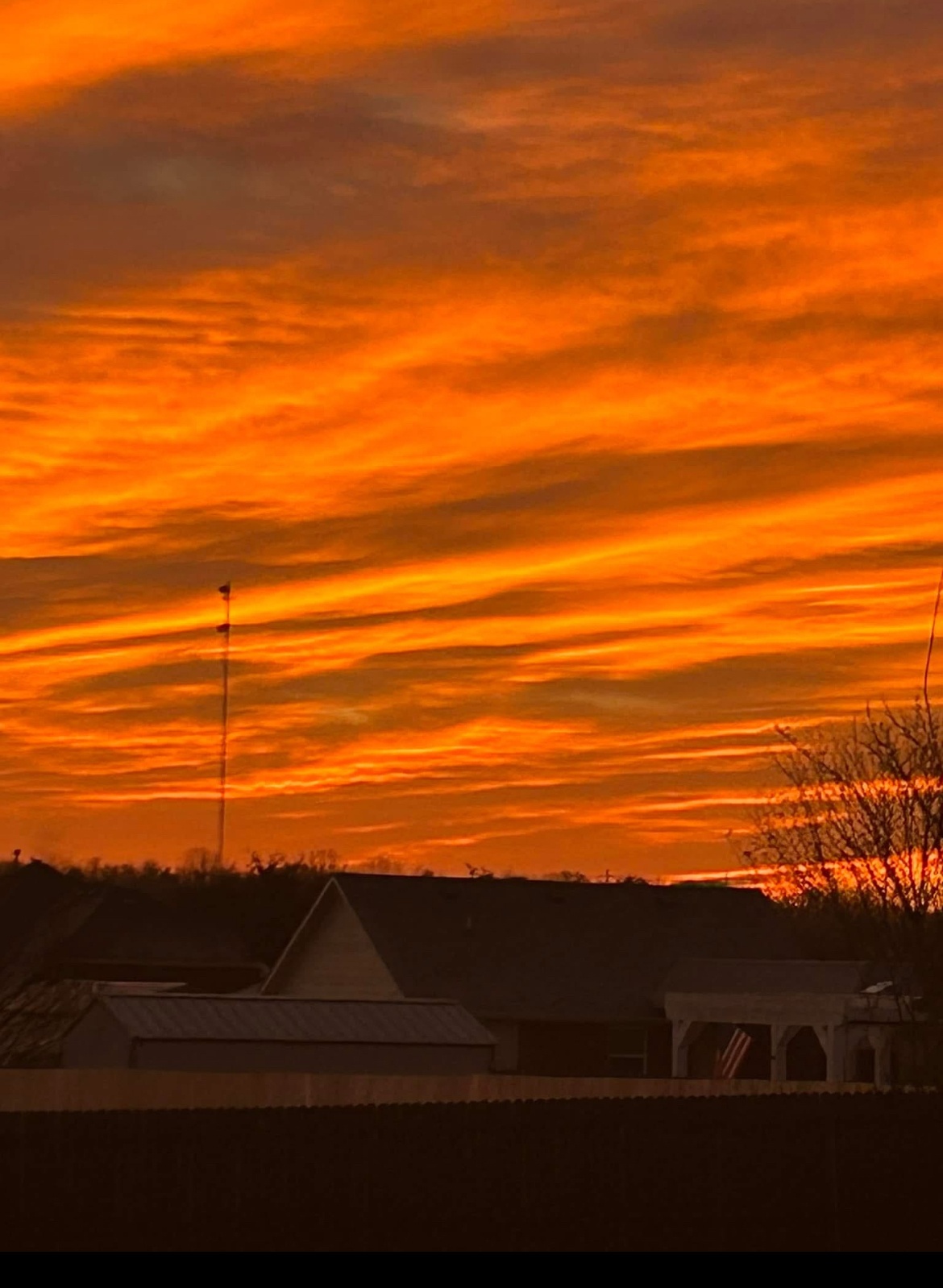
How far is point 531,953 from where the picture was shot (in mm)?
59062

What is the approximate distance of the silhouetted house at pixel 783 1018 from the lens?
48344mm

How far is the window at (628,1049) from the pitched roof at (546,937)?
48 cm

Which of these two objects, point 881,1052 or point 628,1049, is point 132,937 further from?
point 881,1052

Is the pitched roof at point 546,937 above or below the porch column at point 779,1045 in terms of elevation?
above

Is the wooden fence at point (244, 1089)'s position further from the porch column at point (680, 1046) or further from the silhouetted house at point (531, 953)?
the silhouetted house at point (531, 953)

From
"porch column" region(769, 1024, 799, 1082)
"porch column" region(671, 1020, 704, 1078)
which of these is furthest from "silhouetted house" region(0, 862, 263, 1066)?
"porch column" region(769, 1024, 799, 1082)

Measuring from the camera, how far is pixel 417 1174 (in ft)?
88.6

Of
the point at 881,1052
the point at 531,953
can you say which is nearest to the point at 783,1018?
the point at 881,1052

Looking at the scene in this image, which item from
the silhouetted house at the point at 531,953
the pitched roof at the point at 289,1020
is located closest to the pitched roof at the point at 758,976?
the silhouetted house at the point at 531,953

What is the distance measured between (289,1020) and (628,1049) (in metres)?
13.5

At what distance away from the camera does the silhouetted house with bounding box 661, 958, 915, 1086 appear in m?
48.3

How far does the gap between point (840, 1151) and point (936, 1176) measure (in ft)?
5.03

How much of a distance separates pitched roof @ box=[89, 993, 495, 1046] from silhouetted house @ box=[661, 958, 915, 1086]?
7.22 metres

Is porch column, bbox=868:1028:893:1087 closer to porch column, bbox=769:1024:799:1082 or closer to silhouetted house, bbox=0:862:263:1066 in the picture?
porch column, bbox=769:1024:799:1082
